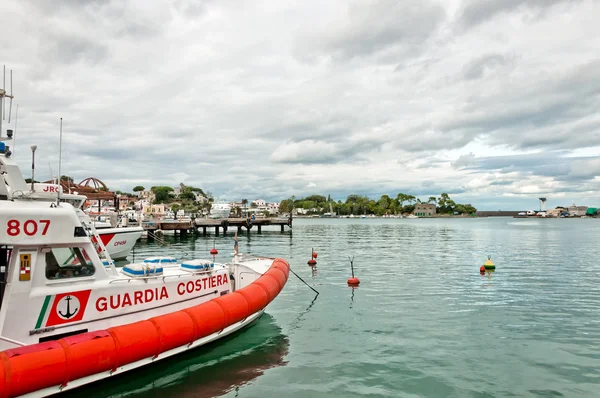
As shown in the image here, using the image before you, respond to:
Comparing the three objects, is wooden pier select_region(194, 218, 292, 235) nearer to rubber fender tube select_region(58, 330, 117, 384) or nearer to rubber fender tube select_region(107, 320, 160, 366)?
rubber fender tube select_region(107, 320, 160, 366)

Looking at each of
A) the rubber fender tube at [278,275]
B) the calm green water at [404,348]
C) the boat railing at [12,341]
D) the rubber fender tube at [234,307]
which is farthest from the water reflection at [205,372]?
the rubber fender tube at [278,275]

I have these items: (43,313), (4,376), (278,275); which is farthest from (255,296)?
(4,376)

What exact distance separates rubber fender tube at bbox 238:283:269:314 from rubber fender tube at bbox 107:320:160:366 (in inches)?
119

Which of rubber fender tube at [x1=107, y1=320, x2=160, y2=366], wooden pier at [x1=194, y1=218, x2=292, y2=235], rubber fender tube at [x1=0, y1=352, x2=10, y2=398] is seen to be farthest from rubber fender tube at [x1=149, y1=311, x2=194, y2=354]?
wooden pier at [x1=194, y1=218, x2=292, y2=235]

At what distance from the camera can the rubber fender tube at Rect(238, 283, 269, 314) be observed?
10.6 meters

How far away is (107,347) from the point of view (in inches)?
283

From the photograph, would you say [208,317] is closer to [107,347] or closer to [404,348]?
[107,347]

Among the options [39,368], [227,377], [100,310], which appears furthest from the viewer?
[227,377]

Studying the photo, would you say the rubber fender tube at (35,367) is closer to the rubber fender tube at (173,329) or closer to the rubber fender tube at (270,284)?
the rubber fender tube at (173,329)

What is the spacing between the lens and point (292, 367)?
931cm

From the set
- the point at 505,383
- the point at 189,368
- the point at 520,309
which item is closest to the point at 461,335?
the point at 505,383

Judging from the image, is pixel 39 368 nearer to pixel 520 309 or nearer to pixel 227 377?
pixel 227 377

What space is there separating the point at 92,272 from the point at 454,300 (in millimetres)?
13557

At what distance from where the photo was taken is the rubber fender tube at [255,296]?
10.6m
